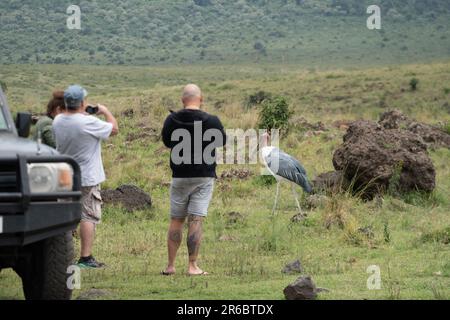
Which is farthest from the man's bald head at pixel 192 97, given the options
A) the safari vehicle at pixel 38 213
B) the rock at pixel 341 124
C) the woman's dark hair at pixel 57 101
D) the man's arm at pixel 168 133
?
the rock at pixel 341 124

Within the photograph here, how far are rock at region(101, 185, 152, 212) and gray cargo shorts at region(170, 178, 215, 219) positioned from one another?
3.87 m

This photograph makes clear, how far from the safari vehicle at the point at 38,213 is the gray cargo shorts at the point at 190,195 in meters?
1.89

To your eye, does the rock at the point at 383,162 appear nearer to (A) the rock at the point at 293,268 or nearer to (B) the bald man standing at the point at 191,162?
(A) the rock at the point at 293,268

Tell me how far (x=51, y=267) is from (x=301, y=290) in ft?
6.40

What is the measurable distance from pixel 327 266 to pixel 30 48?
59823mm

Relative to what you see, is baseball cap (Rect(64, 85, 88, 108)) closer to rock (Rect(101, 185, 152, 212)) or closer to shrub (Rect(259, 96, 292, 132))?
rock (Rect(101, 185, 152, 212))

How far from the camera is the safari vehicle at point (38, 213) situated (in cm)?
722

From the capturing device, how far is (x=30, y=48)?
68188mm

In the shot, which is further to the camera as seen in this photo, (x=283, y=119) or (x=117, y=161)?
(x=283, y=119)

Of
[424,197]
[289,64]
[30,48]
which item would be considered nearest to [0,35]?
[30,48]

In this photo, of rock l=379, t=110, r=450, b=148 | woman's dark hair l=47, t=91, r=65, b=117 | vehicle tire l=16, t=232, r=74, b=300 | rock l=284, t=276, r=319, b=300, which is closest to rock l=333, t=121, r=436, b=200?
rock l=379, t=110, r=450, b=148

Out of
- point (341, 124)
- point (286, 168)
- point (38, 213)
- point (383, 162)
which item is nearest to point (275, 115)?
point (341, 124)
